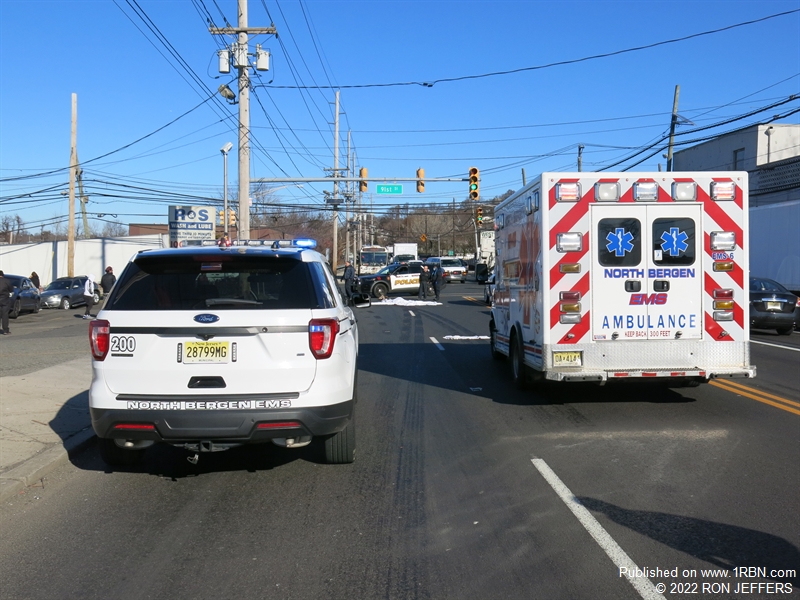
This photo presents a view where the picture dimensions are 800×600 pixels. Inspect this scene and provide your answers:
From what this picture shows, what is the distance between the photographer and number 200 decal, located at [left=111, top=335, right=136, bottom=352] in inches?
220

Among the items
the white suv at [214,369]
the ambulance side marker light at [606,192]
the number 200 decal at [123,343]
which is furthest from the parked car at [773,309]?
the number 200 decal at [123,343]

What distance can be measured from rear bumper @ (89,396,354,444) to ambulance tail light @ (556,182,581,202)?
14.6ft

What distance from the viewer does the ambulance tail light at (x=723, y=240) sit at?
874 centimetres

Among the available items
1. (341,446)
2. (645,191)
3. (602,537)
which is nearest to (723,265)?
(645,191)

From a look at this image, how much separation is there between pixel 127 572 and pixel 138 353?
1.69 metres

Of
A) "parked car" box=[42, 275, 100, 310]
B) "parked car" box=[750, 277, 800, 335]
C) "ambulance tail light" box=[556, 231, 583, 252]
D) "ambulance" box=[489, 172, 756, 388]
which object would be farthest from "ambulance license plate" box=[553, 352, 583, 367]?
"parked car" box=[42, 275, 100, 310]

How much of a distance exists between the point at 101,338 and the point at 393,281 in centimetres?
3426

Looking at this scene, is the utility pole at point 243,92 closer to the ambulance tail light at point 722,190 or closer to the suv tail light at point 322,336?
the ambulance tail light at point 722,190

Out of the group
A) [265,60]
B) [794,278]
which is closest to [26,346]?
[265,60]

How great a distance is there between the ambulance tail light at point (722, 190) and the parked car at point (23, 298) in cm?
2489

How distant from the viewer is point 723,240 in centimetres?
875

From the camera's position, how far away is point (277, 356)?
5.59 m

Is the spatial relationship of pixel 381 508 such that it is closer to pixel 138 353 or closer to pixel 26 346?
pixel 138 353

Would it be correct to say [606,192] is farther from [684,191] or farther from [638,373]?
[638,373]
